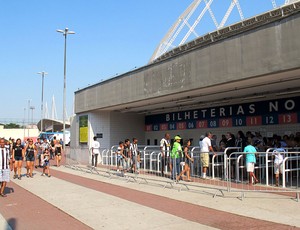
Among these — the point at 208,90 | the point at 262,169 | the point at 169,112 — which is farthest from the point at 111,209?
the point at 169,112

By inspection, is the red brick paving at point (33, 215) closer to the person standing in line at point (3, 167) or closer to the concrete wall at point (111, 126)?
the person standing in line at point (3, 167)

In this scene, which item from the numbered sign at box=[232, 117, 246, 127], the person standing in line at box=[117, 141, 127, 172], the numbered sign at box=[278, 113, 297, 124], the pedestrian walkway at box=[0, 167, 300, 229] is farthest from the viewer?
the numbered sign at box=[232, 117, 246, 127]

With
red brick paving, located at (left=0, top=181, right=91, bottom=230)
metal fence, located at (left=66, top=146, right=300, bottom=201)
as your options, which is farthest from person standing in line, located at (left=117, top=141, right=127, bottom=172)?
red brick paving, located at (left=0, top=181, right=91, bottom=230)

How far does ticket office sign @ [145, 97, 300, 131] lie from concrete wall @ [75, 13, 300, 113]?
4.07 metres

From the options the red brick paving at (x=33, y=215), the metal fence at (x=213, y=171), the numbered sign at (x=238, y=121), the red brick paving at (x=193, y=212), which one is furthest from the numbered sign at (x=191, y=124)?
the red brick paving at (x=33, y=215)

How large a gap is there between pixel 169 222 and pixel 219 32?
10.2 metres

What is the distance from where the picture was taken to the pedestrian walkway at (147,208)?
7102 mm

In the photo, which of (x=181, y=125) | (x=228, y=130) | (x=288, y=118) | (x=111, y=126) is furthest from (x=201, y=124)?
(x=111, y=126)

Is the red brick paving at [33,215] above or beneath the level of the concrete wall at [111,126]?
beneath

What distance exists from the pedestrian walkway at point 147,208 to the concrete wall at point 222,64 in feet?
12.4

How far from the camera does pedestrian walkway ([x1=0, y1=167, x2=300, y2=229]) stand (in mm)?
7102

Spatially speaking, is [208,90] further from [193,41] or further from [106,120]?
[106,120]

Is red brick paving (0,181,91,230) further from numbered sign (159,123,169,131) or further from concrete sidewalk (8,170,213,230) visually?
numbered sign (159,123,169,131)

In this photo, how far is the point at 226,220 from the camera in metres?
7.23
